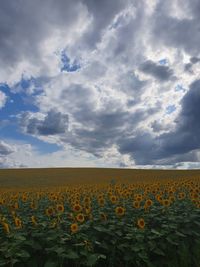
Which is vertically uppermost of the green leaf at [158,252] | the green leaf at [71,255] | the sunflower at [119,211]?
the sunflower at [119,211]

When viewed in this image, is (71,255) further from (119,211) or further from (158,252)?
(119,211)

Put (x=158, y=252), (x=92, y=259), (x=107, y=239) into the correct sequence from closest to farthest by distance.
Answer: (x=92, y=259) < (x=158, y=252) < (x=107, y=239)

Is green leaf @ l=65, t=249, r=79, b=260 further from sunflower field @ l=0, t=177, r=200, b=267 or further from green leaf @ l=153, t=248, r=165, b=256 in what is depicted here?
green leaf @ l=153, t=248, r=165, b=256

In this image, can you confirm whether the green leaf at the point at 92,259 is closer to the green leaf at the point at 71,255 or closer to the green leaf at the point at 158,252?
the green leaf at the point at 71,255

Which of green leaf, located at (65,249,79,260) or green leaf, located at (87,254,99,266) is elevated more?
green leaf, located at (65,249,79,260)

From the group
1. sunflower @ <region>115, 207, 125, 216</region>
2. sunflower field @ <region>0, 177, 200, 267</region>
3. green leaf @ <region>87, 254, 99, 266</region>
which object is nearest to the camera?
green leaf @ <region>87, 254, 99, 266</region>

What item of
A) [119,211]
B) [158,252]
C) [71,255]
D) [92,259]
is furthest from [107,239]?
[71,255]

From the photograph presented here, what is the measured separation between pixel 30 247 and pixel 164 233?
114 inches

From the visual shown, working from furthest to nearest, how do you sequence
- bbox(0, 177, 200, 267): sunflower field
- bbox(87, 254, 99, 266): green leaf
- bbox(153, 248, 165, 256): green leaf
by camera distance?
bbox(153, 248, 165, 256): green leaf → bbox(0, 177, 200, 267): sunflower field → bbox(87, 254, 99, 266): green leaf

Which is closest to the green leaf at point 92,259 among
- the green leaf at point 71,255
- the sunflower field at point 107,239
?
the sunflower field at point 107,239

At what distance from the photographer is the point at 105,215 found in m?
7.64

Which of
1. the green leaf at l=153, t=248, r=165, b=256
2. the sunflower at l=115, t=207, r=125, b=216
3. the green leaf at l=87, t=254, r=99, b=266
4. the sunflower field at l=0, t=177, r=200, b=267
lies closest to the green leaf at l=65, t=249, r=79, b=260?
the sunflower field at l=0, t=177, r=200, b=267

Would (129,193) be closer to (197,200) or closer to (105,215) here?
(197,200)

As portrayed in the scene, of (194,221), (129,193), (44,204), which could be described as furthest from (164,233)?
(44,204)
